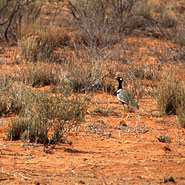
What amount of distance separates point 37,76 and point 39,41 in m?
2.79

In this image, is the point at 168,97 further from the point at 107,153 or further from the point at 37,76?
the point at 37,76

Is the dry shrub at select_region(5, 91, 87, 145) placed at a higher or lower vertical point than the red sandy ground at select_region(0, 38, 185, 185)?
→ higher

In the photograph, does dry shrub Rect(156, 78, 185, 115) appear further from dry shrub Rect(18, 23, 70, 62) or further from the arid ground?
dry shrub Rect(18, 23, 70, 62)

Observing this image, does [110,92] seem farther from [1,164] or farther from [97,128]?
[1,164]

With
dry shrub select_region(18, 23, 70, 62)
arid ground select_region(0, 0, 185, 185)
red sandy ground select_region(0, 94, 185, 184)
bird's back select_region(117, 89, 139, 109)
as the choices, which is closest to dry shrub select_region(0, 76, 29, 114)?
arid ground select_region(0, 0, 185, 185)

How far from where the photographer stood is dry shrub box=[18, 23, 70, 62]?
387 inches

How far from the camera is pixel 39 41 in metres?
10.9

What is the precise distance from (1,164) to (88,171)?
0.90 metres

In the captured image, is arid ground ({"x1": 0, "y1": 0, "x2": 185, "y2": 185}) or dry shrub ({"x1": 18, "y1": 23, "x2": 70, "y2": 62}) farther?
dry shrub ({"x1": 18, "y1": 23, "x2": 70, "y2": 62})

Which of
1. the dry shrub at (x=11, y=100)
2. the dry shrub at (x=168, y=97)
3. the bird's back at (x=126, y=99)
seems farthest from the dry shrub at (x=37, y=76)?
the dry shrub at (x=168, y=97)

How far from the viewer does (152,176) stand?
159 inches

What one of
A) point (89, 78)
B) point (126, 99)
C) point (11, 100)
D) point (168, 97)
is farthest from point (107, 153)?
point (89, 78)

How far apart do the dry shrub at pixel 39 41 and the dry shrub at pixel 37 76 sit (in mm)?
735

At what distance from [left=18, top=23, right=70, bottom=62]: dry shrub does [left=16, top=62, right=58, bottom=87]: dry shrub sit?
73cm
